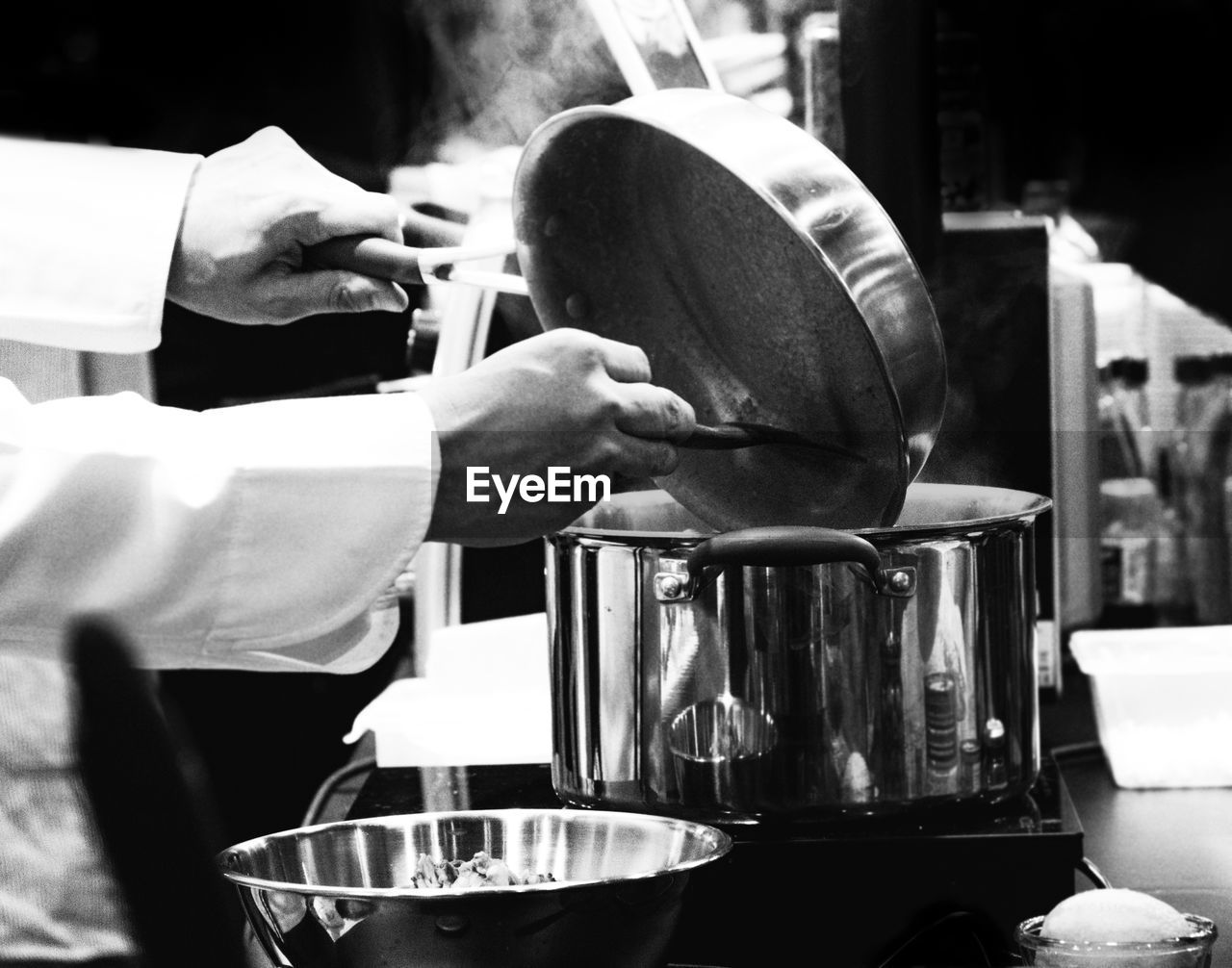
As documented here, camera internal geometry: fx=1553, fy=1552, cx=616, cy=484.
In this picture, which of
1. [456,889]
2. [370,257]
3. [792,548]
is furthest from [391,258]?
[456,889]

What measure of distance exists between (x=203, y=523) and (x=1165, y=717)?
73 centimetres

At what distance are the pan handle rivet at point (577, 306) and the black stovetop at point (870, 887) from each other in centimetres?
37

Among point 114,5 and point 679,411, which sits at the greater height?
point 114,5

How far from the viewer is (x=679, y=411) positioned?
33.0 inches

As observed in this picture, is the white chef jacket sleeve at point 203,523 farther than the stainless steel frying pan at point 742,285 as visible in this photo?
No

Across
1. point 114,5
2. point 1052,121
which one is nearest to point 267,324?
point 114,5

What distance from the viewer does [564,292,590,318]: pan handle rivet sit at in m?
1.04

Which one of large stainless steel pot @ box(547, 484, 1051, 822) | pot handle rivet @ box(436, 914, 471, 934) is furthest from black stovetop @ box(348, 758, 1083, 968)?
pot handle rivet @ box(436, 914, 471, 934)

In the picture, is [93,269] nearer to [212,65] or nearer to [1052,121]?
[212,65]

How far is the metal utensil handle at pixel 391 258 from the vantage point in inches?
35.9

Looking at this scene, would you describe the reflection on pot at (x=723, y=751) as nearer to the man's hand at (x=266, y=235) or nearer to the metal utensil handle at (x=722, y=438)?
the metal utensil handle at (x=722, y=438)

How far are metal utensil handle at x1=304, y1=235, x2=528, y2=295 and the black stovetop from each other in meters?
0.37

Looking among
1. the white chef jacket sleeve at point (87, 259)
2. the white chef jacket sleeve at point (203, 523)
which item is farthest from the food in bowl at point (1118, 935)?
the white chef jacket sleeve at point (87, 259)

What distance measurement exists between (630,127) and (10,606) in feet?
1.54
